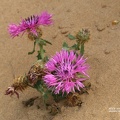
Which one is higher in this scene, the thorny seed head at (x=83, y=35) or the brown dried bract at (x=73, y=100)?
the thorny seed head at (x=83, y=35)

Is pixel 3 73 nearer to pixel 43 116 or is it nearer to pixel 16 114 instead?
pixel 16 114

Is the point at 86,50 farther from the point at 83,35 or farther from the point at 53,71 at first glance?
the point at 53,71

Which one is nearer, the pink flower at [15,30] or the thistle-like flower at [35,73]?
the thistle-like flower at [35,73]

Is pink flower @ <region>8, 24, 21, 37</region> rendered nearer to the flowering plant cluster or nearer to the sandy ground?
the flowering plant cluster

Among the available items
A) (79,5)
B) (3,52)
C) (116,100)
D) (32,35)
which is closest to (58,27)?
(79,5)

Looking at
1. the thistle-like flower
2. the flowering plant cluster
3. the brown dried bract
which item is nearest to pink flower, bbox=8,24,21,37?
the flowering plant cluster

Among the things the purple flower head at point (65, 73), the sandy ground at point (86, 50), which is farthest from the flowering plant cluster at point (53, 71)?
the sandy ground at point (86, 50)

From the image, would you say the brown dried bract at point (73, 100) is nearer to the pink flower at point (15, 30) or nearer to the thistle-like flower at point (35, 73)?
the thistle-like flower at point (35, 73)
